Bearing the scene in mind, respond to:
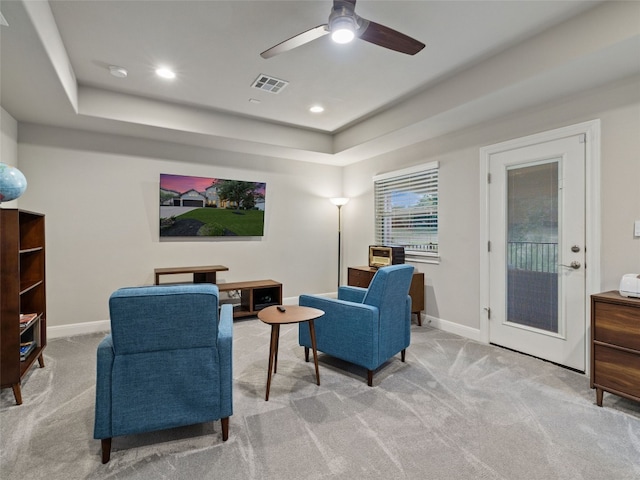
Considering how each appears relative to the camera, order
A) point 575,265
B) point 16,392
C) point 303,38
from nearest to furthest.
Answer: point 303,38 < point 16,392 < point 575,265

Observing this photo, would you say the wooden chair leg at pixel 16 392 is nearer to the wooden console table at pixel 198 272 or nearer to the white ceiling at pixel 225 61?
the wooden console table at pixel 198 272

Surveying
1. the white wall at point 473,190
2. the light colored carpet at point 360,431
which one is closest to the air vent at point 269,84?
the white wall at point 473,190

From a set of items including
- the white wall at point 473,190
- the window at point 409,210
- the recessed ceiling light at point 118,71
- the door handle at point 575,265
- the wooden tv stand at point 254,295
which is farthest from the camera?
the wooden tv stand at point 254,295

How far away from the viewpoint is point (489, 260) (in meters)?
3.55

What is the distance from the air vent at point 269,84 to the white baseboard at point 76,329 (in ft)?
10.3

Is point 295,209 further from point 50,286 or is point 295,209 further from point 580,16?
point 580,16

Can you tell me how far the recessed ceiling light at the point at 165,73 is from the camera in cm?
303

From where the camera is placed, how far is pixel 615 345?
2.20 metres

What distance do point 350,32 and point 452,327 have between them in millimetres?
3351

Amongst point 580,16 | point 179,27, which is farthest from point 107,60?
point 580,16

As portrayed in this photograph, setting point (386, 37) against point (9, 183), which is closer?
point (386, 37)

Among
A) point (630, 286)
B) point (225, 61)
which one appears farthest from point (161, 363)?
point (630, 286)

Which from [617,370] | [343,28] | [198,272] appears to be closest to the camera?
[343,28]

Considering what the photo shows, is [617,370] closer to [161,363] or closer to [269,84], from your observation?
[161,363]
